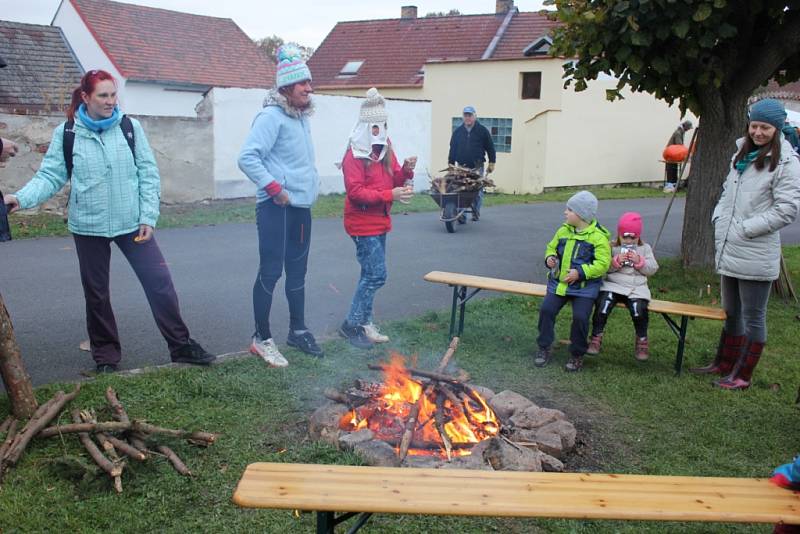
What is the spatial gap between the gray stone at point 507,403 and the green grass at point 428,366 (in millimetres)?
356

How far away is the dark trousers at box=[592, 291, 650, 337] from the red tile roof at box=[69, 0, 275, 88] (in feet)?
64.0

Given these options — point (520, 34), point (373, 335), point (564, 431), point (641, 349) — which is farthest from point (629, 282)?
point (520, 34)

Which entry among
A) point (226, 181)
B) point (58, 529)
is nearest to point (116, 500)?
point (58, 529)

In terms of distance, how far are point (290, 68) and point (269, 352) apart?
211 centimetres

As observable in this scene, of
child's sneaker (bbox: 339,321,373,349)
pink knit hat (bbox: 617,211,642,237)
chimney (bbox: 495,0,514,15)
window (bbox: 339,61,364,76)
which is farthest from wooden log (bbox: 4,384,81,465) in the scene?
chimney (bbox: 495,0,514,15)

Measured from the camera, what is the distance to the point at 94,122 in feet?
15.1

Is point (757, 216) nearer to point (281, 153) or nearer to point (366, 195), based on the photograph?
point (366, 195)

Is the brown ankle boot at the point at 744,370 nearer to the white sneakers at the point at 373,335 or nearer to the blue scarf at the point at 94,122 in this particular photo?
the white sneakers at the point at 373,335

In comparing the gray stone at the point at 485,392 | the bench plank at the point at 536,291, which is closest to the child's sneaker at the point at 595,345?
the bench plank at the point at 536,291

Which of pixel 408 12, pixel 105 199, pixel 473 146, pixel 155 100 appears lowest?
pixel 105 199

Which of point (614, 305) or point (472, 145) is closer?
point (614, 305)

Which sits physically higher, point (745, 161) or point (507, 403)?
point (745, 161)

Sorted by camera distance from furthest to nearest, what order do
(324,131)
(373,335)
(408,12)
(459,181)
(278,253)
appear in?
(408,12) < (324,131) < (459,181) < (373,335) < (278,253)

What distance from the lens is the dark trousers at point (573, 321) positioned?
5.45 m
